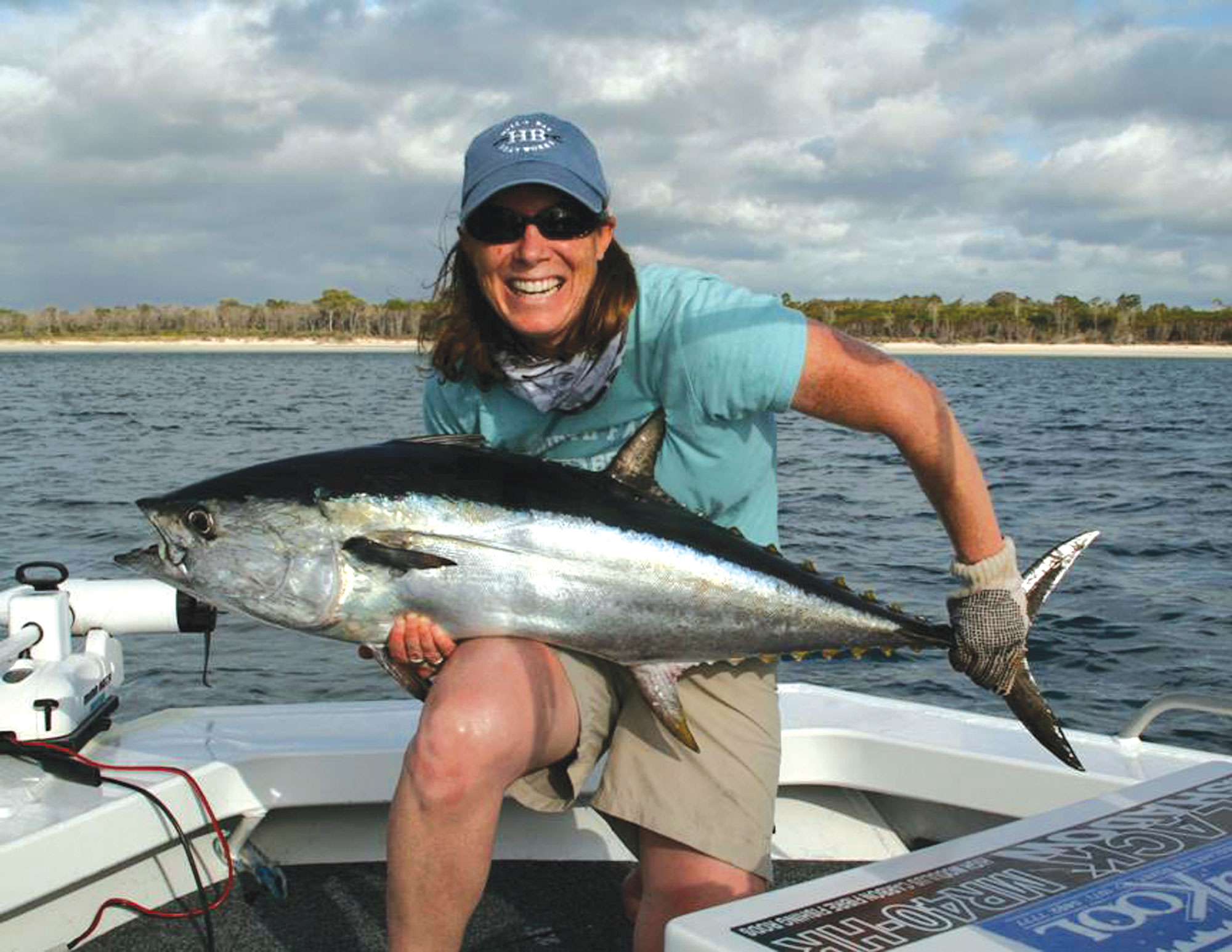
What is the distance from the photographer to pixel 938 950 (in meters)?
1.43

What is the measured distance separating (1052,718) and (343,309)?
115360mm

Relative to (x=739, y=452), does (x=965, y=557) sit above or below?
below

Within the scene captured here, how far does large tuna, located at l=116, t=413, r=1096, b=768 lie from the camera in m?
2.36

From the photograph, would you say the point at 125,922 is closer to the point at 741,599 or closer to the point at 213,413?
the point at 741,599

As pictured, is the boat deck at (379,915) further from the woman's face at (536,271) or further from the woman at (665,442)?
the woman's face at (536,271)

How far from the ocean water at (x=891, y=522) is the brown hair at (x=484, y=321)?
2.65 meters

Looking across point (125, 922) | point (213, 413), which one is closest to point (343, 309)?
point (213, 413)

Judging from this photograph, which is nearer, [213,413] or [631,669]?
[631,669]

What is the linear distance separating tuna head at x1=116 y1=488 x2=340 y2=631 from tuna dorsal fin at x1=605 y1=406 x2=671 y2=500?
646 mm

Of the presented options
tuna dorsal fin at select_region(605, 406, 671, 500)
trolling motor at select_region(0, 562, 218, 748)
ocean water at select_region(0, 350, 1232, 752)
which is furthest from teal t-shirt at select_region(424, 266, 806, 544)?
ocean water at select_region(0, 350, 1232, 752)

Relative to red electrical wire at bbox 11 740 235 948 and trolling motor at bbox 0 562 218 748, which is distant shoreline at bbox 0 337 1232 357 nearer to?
trolling motor at bbox 0 562 218 748

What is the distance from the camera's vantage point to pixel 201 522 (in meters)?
2.39

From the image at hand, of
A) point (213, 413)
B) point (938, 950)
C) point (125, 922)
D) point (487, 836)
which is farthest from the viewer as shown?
point (213, 413)

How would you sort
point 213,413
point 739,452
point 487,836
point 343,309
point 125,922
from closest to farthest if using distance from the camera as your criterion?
point 487,836, point 739,452, point 125,922, point 213,413, point 343,309
